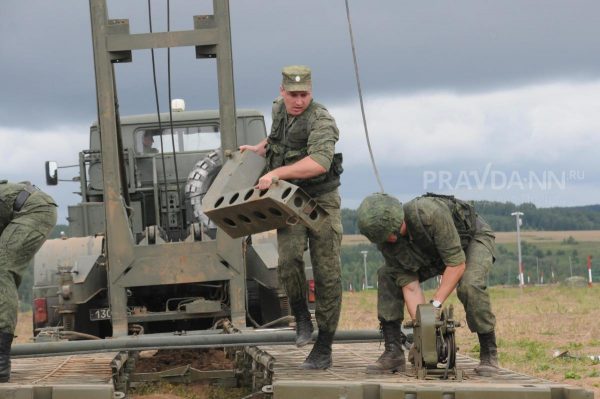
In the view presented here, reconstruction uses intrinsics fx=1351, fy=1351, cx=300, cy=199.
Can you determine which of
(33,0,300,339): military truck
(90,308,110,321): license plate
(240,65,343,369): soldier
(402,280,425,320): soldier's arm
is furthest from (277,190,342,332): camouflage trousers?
(90,308,110,321): license plate

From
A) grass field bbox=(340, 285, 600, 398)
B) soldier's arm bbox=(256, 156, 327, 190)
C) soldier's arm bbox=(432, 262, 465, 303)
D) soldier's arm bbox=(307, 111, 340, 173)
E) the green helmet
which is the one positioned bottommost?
grass field bbox=(340, 285, 600, 398)

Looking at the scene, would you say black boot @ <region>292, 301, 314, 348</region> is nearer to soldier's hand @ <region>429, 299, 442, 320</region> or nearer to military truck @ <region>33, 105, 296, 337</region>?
soldier's hand @ <region>429, 299, 442, 320</region>

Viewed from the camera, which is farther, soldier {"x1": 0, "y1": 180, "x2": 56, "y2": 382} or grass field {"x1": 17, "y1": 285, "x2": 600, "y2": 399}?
grass field {"x1": 17, "y1": 285, "x2": 600, "y2": 399}

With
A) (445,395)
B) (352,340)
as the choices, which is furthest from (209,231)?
(445,395)

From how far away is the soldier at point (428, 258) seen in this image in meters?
8.36

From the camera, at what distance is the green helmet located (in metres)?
8.27

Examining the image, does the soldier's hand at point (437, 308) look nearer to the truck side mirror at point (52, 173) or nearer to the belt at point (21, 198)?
the belt at point (21, 198)

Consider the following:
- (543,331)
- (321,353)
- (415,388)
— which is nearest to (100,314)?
(321,353)

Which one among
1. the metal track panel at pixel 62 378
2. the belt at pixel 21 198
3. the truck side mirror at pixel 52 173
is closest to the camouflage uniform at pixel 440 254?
the metal track panel at pixel 62 378

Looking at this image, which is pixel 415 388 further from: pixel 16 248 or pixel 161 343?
pixel 16 248

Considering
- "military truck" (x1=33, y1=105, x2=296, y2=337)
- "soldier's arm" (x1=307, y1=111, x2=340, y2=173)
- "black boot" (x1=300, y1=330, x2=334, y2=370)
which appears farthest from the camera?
"military truck" (x1=33, y1=105, x2=296, y2=337)

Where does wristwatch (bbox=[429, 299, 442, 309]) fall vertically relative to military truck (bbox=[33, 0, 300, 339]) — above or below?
below

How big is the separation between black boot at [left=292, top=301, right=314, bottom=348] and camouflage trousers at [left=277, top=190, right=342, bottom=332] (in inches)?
4.0

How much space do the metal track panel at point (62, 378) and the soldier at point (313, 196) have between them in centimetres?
133
